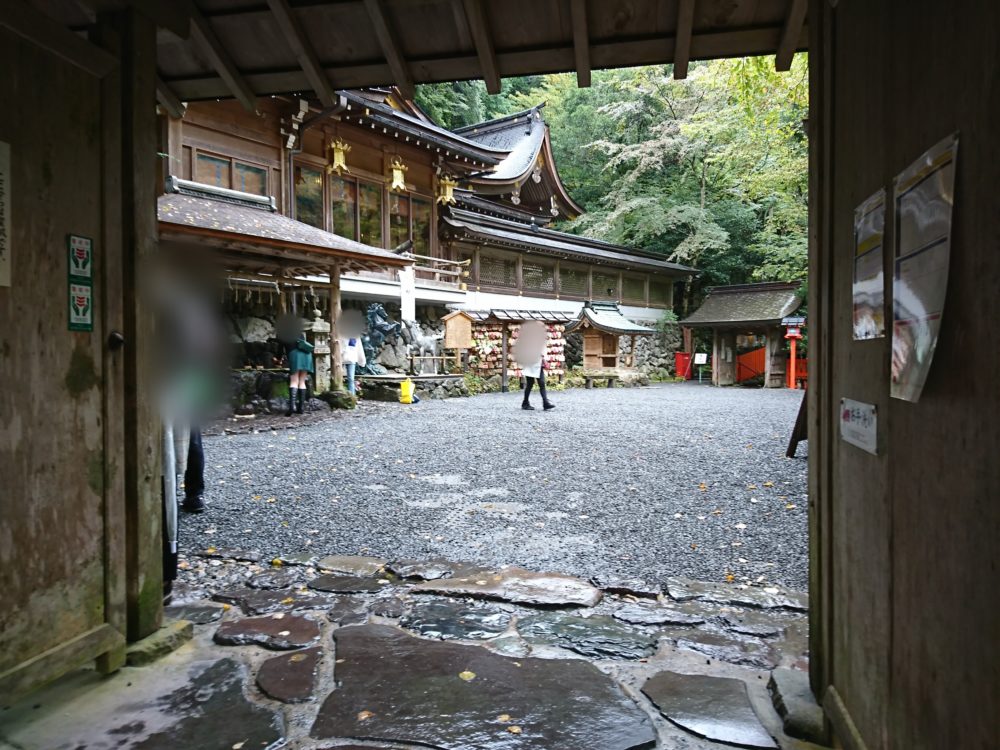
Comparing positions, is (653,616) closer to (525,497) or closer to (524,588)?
(524,588)

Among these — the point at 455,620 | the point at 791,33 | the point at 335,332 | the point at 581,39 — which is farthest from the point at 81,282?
the point at 335,332

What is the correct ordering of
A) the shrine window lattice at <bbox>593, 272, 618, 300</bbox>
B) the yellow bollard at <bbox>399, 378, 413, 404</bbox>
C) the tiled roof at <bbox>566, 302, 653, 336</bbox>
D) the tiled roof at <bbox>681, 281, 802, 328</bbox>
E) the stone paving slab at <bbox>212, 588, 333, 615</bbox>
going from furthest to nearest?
the shrine window lattice at <bbox>593, 272, 618, 300</bbox> < the tiled roof at <bbox>681, 281, 802, 328</bbox> < the tiled roof at <bbox>566, 302, 653, 336</bbox> < the yellow bollard at <bbox>399, 378, 413, 404</bbox> < the stone paving slab at <bbox>212, 588, 333, 615</bbox>

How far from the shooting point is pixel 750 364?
25266 mm

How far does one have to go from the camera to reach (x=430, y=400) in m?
15.0

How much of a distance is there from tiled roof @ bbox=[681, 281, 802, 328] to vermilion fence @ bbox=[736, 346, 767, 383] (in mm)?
2104

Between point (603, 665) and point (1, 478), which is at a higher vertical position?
point (1, 478)

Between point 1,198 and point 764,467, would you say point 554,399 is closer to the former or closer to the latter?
point 764,467

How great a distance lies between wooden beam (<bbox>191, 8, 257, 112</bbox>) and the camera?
2793mm

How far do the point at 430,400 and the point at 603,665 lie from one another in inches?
500

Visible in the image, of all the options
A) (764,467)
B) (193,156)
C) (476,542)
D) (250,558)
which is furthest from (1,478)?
(193,156)

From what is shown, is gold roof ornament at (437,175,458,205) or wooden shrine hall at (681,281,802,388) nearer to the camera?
gold roof ornament at (437,175,458,205)

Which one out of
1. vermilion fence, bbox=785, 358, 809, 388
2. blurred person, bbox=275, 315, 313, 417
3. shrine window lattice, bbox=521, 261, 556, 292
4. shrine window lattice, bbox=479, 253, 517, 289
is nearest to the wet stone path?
blurred person, bbox=275, 315, 313, 417

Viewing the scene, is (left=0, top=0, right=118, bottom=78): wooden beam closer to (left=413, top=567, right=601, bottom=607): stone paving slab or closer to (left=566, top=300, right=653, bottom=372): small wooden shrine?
(left=413, top=567, right=601, bottom=607): stone paving slab

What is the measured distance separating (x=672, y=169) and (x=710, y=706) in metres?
29.6
